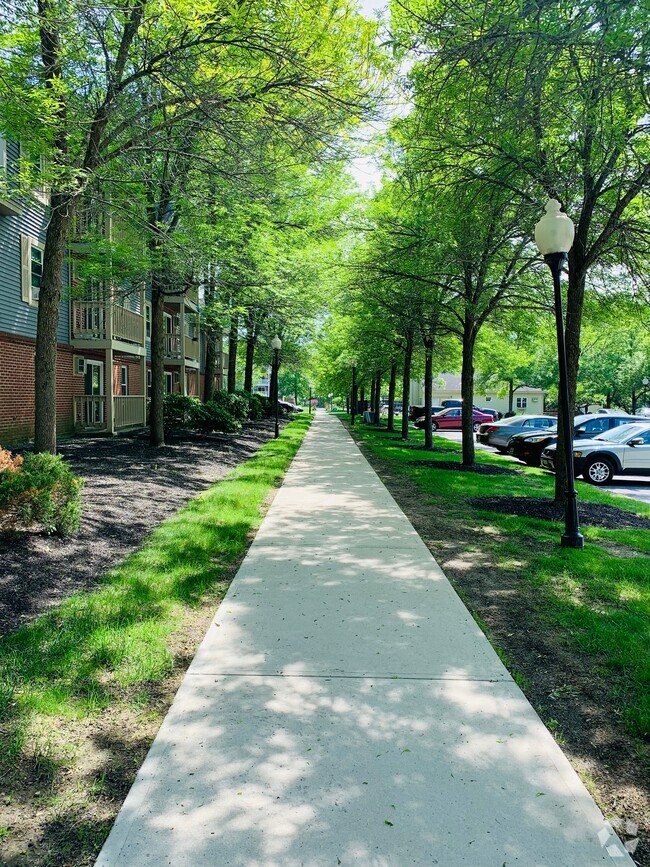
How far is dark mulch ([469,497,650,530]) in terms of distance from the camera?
833 centimetres

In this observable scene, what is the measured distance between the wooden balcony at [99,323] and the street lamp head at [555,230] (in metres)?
13.4

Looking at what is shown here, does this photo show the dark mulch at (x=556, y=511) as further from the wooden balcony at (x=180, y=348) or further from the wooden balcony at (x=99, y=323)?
the wooden balcony at (x=180, y=348)

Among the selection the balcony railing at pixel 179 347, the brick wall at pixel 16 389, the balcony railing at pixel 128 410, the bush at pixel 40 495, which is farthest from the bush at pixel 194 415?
the bush at pixel 40 495

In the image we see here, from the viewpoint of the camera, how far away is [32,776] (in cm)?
264

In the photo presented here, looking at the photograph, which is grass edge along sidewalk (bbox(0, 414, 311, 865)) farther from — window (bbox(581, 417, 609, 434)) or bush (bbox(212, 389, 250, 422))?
bush (bbox(212, 389, 250, 422))

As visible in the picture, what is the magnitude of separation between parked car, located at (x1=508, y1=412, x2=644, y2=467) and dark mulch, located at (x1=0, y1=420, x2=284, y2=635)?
25.8 ft

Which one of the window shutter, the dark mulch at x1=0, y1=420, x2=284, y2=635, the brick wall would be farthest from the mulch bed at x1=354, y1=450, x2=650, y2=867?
the window shutter

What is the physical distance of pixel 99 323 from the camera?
18.5m

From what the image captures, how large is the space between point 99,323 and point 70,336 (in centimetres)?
102

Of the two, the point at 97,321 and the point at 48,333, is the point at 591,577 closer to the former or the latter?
the point at 48,333

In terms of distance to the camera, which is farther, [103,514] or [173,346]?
[173,346]

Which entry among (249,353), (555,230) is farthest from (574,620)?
(249,353)

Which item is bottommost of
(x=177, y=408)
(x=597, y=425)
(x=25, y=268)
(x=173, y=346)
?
(x=597, y=425)

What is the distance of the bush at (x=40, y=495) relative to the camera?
226 inches
